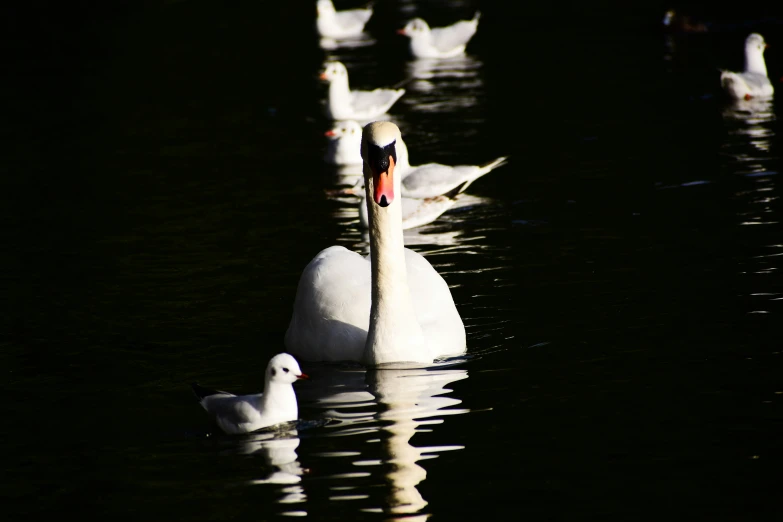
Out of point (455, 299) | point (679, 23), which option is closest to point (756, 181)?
point (455, 299)

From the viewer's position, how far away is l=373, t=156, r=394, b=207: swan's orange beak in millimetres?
8562

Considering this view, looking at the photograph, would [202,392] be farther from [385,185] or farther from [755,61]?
[755,61]

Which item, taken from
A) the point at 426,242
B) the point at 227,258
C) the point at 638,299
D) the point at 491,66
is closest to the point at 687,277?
the point at 638,299

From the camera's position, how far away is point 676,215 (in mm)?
13148

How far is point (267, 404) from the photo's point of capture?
7.72 m

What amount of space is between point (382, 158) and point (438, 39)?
20370mm

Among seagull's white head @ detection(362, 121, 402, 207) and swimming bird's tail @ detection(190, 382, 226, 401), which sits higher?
seagull's white head @ detection(362, 121, 402, 207)

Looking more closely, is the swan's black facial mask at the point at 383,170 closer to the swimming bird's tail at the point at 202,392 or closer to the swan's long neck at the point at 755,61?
the swimming bird's tail at the point at 202,392

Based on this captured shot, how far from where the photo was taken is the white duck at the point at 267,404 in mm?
7672

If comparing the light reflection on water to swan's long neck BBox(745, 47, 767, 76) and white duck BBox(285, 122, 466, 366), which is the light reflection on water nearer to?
swan's long neck BBox(745, 47, 767, 76)

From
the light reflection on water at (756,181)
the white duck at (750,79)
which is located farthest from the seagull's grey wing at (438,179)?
the white duck at (750,79)

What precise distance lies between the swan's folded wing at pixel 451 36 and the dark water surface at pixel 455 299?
4.32m

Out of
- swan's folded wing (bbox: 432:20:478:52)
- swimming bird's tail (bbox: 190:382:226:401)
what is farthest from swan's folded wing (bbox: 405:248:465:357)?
swan's folded wing (bbox: 432:20:478:52)

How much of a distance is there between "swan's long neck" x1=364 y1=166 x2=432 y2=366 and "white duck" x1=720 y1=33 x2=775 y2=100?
12171mm
